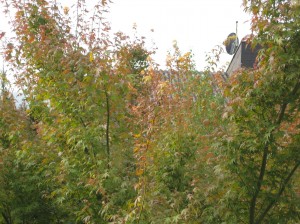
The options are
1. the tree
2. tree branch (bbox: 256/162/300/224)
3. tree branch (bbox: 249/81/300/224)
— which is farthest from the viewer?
tree branch (bbox: 256/162/300/224)

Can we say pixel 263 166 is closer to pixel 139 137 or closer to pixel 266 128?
pixel 266 128

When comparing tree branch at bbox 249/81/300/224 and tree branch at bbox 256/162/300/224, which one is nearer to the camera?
tree branch at bbox 249/81/300/224

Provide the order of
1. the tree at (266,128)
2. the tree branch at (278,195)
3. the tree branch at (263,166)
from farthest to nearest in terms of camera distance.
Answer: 1. the tree branch at (278,195)
2. the tree branch at (263,166)
3. the tree at (266,128)

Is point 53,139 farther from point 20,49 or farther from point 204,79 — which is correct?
point 204,79

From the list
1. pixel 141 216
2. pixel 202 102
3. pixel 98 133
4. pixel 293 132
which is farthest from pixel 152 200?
pixel 202 102

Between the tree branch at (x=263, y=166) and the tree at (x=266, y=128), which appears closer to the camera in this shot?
the tree at (x=266, y=128)

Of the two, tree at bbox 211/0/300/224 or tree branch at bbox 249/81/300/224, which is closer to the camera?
tree at bbox 211/0/300/224

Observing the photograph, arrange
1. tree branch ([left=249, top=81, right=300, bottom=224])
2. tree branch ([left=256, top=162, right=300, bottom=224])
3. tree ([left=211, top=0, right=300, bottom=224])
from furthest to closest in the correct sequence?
tree branch ([left=256, top=162, right=300, bottom=224]) < tree branch ([left=249, top=81, right=300, bottom=224]) < tree ([left=211, top=0, right=300, bottom=224])

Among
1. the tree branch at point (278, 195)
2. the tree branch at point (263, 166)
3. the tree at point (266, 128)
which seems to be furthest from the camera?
the tree branch at point (278, 195)

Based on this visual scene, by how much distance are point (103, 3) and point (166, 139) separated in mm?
1884

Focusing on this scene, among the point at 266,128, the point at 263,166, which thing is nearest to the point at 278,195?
the point at 263,166

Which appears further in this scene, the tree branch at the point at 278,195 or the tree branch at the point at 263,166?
the tree branch at the point at 278,195

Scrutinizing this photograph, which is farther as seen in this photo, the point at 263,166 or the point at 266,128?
the point at 263,166

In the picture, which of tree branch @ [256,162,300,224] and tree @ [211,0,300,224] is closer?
tree @ [211,0,300,224]
